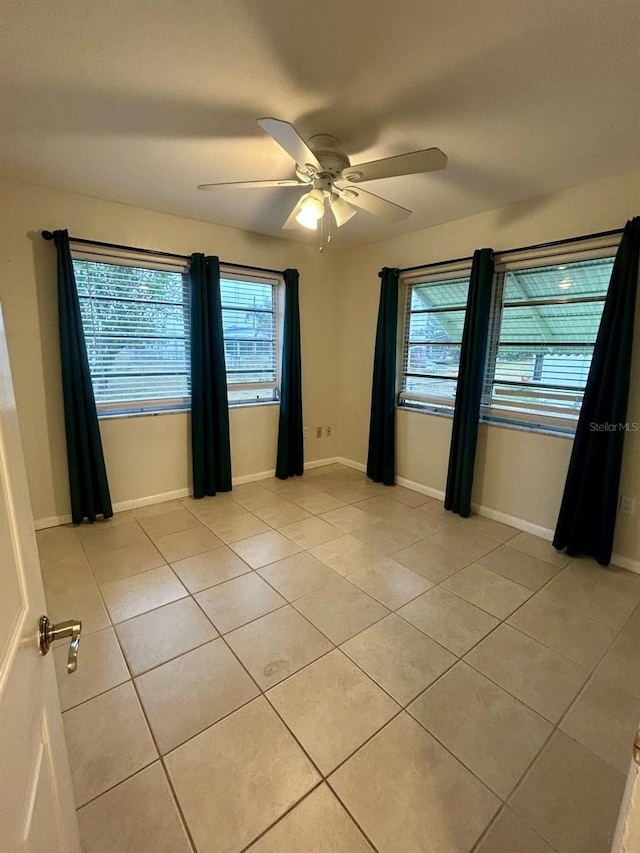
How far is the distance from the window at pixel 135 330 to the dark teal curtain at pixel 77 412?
0.20m

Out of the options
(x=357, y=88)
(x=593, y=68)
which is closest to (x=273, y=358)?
(x=357, y=88)

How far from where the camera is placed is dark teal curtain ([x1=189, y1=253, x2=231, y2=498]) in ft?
10.7

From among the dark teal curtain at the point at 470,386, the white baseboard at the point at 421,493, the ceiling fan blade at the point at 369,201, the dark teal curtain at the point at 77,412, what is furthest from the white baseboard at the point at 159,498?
the ceiling fan blade at the point at 369,201

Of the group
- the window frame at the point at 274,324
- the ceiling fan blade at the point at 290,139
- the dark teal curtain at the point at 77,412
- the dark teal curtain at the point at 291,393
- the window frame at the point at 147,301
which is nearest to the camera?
the ceiling fan blade at the point at 290,139

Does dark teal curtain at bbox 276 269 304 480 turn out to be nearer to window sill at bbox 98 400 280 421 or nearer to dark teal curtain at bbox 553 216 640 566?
window sill at bbox 98 400 280 421

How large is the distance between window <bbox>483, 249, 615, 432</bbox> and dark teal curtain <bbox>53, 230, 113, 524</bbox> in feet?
10.3

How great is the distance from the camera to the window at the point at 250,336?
366cm

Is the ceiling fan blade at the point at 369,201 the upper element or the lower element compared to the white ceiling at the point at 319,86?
lower

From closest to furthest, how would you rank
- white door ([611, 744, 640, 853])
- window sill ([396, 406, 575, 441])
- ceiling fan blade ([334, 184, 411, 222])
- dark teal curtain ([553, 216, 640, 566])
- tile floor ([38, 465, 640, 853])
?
white door ([611, 744, 640, 853])
tile floor ([38, 465, 640, 853])
ceiling fan blade ([334, 184, 411, 222])
dark teal curtain ([553, 216, 640, 566])
window sill ([396, 406, 575, 441])

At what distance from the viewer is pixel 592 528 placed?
8.48 ft

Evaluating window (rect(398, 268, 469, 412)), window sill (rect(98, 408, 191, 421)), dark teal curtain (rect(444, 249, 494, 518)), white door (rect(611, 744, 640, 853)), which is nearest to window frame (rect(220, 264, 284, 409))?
window sill (rect(98, 408, 191, 421))

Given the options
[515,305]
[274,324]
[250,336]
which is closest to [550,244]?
[515,305]

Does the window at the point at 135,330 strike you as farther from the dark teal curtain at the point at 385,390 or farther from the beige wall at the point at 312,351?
the dark teal curtain at the point at 385,390

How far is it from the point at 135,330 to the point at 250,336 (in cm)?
106
